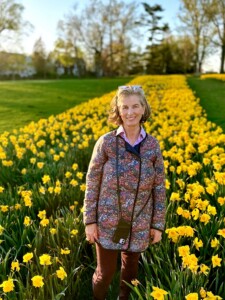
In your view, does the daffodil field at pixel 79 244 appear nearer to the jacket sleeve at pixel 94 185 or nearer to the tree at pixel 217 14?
the jacket sleeve at pixel 94 185

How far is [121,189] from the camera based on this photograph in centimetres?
249

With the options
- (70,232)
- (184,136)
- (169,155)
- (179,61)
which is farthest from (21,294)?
(179,61)

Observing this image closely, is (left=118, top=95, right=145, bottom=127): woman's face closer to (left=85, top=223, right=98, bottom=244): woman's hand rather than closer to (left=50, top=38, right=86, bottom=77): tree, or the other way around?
(left=85, top=223, right=98, bottom=244): woman's hand

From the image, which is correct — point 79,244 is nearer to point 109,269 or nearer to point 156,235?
point 109,269

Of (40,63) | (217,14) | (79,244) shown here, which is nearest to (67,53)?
(40,63)

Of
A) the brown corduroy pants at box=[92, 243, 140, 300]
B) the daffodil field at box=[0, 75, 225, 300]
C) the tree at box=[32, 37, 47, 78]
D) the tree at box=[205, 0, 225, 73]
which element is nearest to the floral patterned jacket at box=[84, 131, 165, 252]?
the brown corduroy pants at box=[92, 243, 140, 300]

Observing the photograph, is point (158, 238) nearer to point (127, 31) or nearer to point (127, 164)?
point (127, 164)

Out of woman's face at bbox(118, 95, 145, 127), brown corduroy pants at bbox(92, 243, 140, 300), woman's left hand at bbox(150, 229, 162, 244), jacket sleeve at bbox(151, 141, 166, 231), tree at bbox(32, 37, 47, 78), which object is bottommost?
brown corduroy pants at bbox(92, 243, 140, 300)

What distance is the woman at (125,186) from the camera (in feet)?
8.12

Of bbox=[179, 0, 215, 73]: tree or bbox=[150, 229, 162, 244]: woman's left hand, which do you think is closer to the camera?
bbox=[150, 229, 162, 244]: woman's left hand

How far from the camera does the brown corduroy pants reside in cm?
258

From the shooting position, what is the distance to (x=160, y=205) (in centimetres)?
Result: 257

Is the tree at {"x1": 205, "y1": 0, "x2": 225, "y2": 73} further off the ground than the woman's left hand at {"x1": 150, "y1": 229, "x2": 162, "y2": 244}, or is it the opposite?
the tree at {"x1": 205, "y1": 0, "x2": 225, "y2": 73}

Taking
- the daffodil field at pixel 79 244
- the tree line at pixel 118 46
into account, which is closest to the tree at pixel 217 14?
the tree line at pixel 118 46
